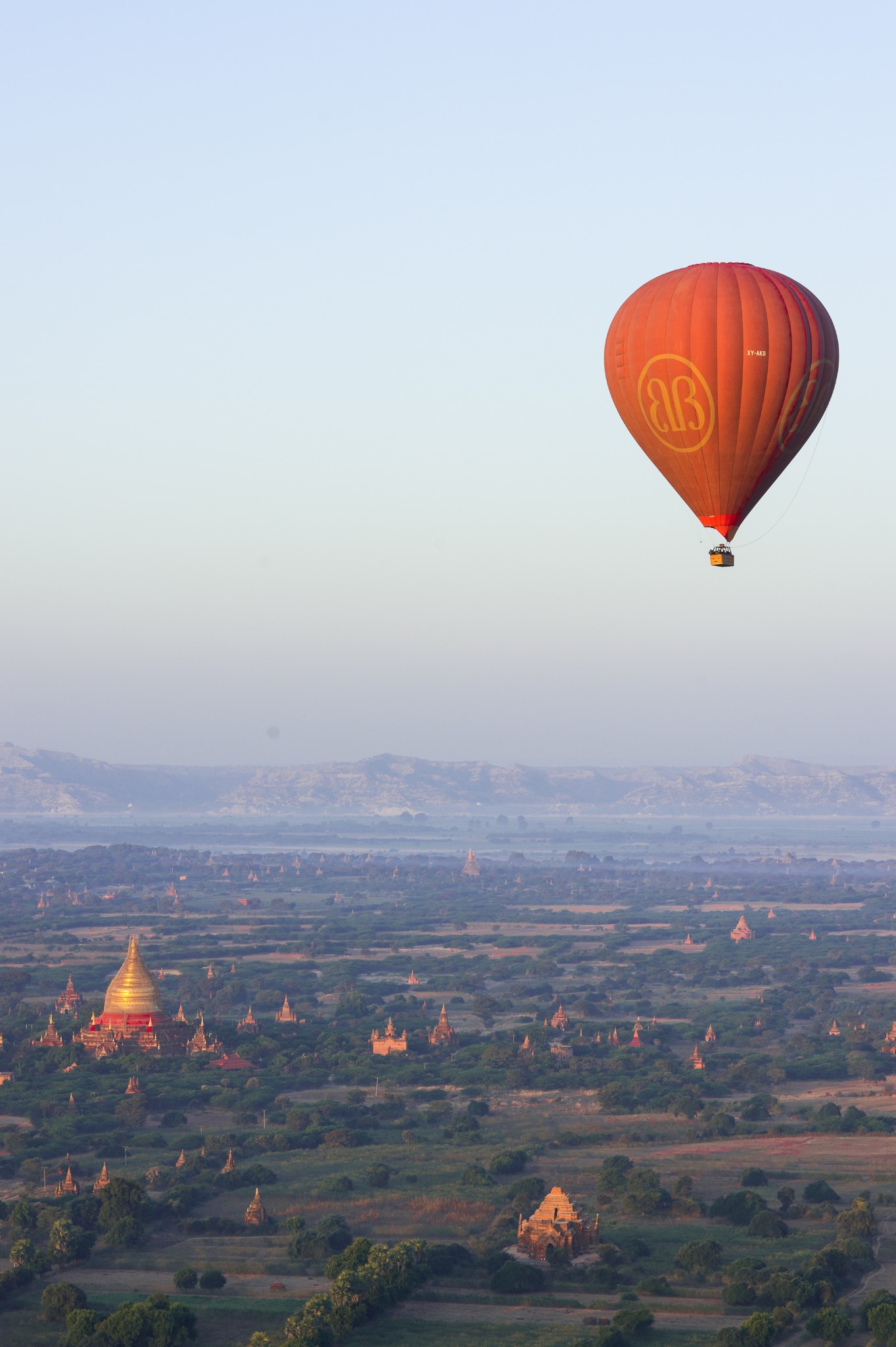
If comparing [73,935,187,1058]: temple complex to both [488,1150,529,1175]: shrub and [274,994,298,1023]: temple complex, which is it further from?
[488,1150,529,1175]: shrub

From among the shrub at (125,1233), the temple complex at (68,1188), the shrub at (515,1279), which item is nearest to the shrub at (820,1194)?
the shrub at (515,1279)

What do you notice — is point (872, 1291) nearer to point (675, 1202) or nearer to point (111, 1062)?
point (675, 1202)

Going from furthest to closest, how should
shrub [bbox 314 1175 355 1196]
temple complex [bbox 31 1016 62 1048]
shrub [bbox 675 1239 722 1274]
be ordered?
temple complex [bbox 31 1016 62 1048] → shrub [bbox 314 1175 355 1196] → shrub [bbox 675 1239 722 1274]

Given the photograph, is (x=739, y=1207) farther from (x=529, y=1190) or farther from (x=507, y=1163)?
(x=507, y=1163)

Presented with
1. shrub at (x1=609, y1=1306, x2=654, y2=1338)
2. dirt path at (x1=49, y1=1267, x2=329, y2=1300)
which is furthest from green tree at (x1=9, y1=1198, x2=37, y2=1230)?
shrub at (x1=609, y1=1306, x2=654, y2=1338)

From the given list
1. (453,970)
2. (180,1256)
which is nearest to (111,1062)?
(180,1256)

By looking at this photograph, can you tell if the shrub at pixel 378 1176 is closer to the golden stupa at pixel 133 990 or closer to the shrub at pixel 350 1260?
the shrub at pixel 350 1260

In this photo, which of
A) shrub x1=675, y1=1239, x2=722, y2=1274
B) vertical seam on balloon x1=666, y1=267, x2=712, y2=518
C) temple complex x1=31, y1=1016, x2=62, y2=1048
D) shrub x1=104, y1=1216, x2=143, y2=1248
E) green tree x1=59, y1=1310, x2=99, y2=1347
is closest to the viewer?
green tree x1=59, y1=1310, x2=99, y2=1347
